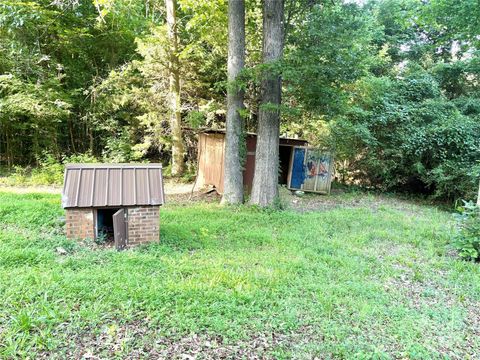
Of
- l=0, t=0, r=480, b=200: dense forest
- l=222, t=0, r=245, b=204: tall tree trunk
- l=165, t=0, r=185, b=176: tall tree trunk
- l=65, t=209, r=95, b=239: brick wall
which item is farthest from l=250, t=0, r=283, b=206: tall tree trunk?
l=165, t=0, r=185, b=176: tall tree trunk

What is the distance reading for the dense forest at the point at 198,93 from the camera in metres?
8.59

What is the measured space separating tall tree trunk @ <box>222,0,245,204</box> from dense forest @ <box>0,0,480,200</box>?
0.48 m

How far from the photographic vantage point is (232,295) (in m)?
3.21

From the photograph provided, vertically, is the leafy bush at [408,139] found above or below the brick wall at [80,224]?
above

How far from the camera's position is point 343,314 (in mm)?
3125

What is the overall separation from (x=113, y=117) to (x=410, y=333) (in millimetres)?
11519

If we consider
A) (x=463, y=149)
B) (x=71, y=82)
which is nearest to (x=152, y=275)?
(x=463, y=149)

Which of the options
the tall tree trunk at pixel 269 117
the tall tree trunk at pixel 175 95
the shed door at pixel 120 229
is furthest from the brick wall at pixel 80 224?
the tall tree trunk at pixel 175 95

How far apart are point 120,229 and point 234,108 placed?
4.20 meters

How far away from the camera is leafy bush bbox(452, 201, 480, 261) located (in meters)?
4.72

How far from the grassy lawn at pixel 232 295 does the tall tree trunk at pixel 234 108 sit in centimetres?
227

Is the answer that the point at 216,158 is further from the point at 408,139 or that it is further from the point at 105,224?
the point at 408,139

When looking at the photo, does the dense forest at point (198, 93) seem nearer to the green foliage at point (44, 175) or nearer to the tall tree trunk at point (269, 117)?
the green foliage at point (44, 175)

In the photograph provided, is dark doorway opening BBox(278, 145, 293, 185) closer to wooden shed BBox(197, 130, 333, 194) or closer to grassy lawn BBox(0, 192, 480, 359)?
wooden shed BBox(197, 130, 333, 194)
